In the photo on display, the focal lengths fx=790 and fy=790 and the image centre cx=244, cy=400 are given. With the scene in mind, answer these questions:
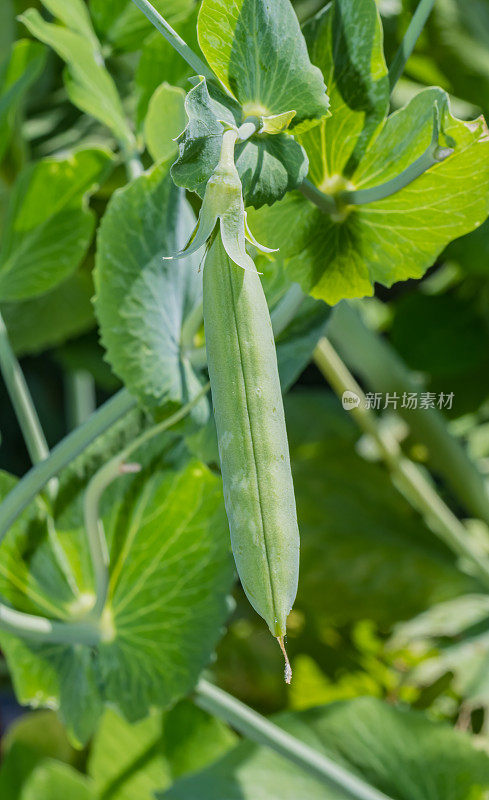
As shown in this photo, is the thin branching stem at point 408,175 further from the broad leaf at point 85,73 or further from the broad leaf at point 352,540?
the broad leaf at point 352,540

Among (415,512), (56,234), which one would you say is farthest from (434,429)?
(56,234)

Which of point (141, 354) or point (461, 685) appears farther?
point (461, 685)

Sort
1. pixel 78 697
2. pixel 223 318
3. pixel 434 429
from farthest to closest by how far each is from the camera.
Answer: pixel 434 429 → pixel 78 697 → pixel 223 318

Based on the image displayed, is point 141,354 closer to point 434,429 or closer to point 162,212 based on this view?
point 162,212

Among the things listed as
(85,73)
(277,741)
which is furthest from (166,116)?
(277,741)

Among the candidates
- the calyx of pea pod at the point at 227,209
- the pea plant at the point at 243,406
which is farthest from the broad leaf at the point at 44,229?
the calyx of pea pod at the point at 227,209

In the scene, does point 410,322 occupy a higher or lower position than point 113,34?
lower
